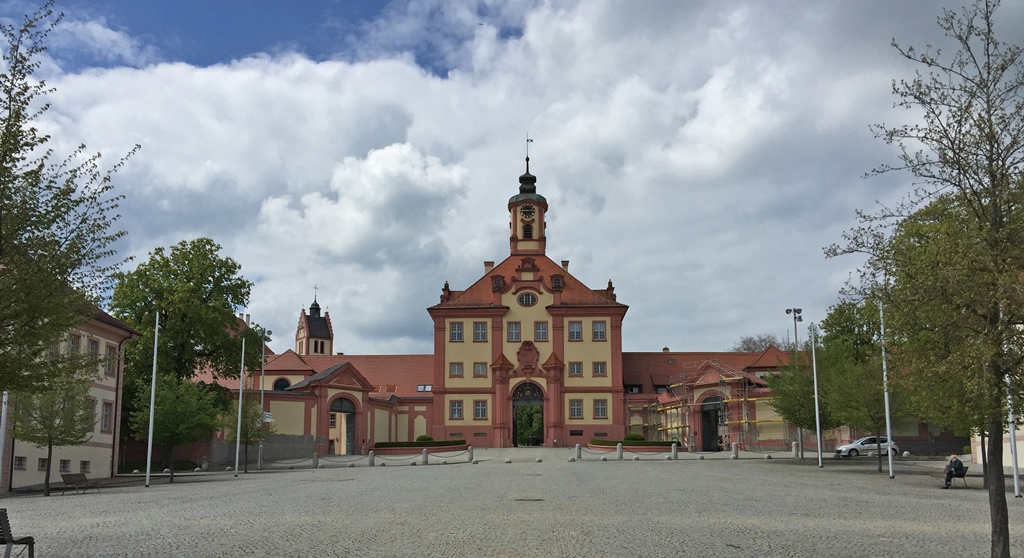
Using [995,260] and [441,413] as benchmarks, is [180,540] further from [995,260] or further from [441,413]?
[441,413]

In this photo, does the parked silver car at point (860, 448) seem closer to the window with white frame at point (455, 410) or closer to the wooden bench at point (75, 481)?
the window with white frame at point (455, 410)

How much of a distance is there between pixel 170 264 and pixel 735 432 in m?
37.8

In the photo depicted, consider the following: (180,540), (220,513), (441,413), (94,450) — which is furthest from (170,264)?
(180,540)

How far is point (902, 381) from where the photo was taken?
13.9 metres

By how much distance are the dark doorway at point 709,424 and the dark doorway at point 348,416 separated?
25.1 metres

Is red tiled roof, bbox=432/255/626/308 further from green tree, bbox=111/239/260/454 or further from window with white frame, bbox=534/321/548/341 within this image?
green tree, bbox=111/239/260/454

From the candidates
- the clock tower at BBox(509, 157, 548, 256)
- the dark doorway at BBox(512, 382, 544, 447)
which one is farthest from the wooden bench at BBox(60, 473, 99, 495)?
the clock tower at BBox(509, 157, 548, 256)

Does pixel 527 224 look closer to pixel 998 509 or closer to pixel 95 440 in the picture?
pixel 95 440

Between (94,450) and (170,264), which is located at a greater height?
(170,264)

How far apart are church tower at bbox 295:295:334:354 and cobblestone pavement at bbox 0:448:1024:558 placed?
8221cm

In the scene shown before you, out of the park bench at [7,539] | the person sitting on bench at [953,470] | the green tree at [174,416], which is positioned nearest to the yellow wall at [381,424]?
the green tree at [174,416]

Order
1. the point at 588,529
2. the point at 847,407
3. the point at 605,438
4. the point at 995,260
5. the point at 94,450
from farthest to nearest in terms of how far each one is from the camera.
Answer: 1. the point at 605,438
2. the point at 94,450
3. the point at 847,407
4. the point at 588,529
5. the point at 995,260

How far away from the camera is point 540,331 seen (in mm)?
72562

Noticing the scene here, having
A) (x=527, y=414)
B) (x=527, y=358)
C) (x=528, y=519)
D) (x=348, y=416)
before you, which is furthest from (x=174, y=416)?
(x=527, y=358)
